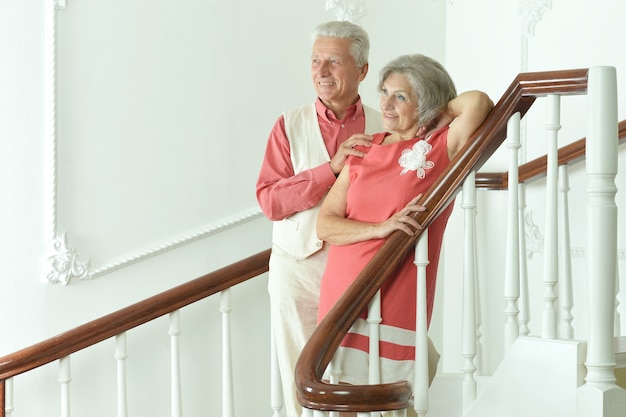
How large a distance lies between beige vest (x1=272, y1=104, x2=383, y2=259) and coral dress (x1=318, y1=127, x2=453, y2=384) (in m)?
0.36

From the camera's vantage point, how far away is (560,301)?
336 cm

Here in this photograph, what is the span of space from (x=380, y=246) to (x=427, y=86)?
48cm

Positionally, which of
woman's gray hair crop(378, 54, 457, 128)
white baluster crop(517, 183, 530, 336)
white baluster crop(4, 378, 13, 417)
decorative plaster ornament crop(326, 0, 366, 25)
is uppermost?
decorative plaster ornament crop(326, 0, 366, 25)

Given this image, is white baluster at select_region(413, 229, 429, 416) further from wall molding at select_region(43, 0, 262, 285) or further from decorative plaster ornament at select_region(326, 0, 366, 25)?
decorative plaster ornament at select_region(326, 0, 366, 25)

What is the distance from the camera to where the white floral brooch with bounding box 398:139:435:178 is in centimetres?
253

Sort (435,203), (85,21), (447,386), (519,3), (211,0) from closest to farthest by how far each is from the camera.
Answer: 1. (435,203)
2. (447,386)
3. (85,21)
4. (211,0)
5. (519,3)

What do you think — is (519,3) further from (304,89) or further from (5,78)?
(5,78)

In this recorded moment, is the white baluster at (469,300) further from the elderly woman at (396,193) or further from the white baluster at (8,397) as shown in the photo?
the white baluster at (8,397)

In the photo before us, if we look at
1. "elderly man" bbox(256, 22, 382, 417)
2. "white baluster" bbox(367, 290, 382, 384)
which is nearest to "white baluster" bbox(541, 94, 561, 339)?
"white baluster" bbox(367, 290, 382, 384)

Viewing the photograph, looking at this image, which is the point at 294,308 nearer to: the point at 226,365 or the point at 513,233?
the point at 226,365

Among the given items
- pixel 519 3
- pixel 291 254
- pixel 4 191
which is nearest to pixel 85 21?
pixel 4 191

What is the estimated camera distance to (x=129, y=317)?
3166mm

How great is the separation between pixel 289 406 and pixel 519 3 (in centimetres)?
205

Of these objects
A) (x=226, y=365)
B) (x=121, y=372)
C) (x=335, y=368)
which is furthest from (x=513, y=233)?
(x=121, y=372)
